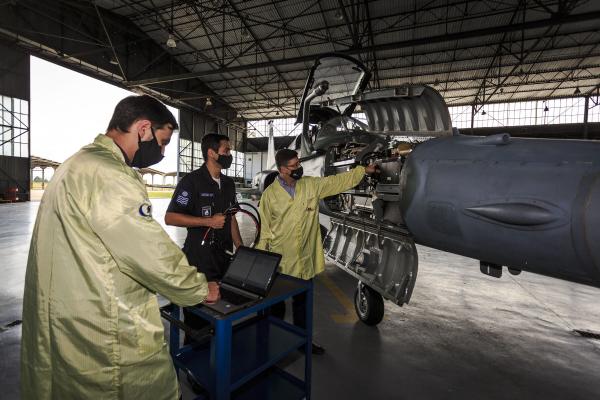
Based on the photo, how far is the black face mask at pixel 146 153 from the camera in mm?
1440

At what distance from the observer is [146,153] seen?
4.79 feet

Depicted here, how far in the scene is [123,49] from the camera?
16703mm

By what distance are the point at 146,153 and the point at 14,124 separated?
70.1 ft

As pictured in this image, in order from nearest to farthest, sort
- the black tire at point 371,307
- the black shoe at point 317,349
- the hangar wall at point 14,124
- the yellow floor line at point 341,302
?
the black shoe at point 317,349
the black tire at point 371,307
the yellow floor line at point 341,302
the hangar wall at point 14,124

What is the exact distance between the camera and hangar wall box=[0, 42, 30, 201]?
52.2 feet

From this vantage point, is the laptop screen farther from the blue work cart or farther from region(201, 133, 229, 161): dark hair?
region(201, 133, 229, 161): dark hair

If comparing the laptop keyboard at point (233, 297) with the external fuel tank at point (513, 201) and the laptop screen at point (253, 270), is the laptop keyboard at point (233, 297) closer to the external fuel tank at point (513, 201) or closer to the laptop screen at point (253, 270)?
the laptop screen at point (253, 270)

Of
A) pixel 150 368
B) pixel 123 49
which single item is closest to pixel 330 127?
pixel 150 368

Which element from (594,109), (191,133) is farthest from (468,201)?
(594,109)

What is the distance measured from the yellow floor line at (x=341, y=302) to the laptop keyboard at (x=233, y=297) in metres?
2.11

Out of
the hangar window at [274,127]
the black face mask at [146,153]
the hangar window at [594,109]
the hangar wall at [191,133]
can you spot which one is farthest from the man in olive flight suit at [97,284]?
the hangar window at [274,127]

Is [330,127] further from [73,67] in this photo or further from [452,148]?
[73,67]

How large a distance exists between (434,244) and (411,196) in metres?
0.37

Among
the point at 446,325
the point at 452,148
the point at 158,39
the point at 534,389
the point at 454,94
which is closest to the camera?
the point at 452,148
